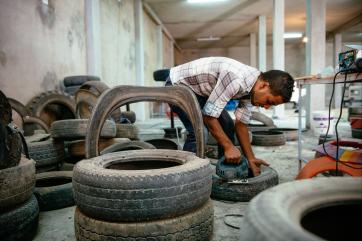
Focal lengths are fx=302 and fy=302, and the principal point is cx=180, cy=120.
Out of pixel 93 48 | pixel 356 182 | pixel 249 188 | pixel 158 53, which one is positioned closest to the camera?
pixel 356 182

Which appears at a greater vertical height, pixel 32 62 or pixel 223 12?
pixel 223 12

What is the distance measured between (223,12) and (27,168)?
39.7 feet

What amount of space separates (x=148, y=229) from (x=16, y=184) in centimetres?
76

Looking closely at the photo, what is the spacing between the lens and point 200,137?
177cm

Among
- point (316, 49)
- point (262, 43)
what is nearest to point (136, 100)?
point (316, 49)

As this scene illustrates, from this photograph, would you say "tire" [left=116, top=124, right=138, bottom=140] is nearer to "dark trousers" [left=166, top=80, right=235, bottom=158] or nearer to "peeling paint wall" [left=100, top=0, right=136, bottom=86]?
"dark trousers" [left=166, top=80, right=235, bottom=158]

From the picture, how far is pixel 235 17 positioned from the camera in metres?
13.4

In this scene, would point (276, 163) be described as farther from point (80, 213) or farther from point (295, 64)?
point (295, 64)

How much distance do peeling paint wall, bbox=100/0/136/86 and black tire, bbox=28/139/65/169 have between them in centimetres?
463

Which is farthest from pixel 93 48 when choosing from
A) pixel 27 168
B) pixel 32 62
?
Result: pixel 27 168

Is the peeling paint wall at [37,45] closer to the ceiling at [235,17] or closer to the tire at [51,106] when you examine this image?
the tire at [51,106]

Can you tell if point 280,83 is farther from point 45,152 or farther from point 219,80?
point 45,152

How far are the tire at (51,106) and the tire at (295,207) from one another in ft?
13.4

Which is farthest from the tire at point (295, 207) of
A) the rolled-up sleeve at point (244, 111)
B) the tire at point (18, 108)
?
the tire at point (18, 108)
